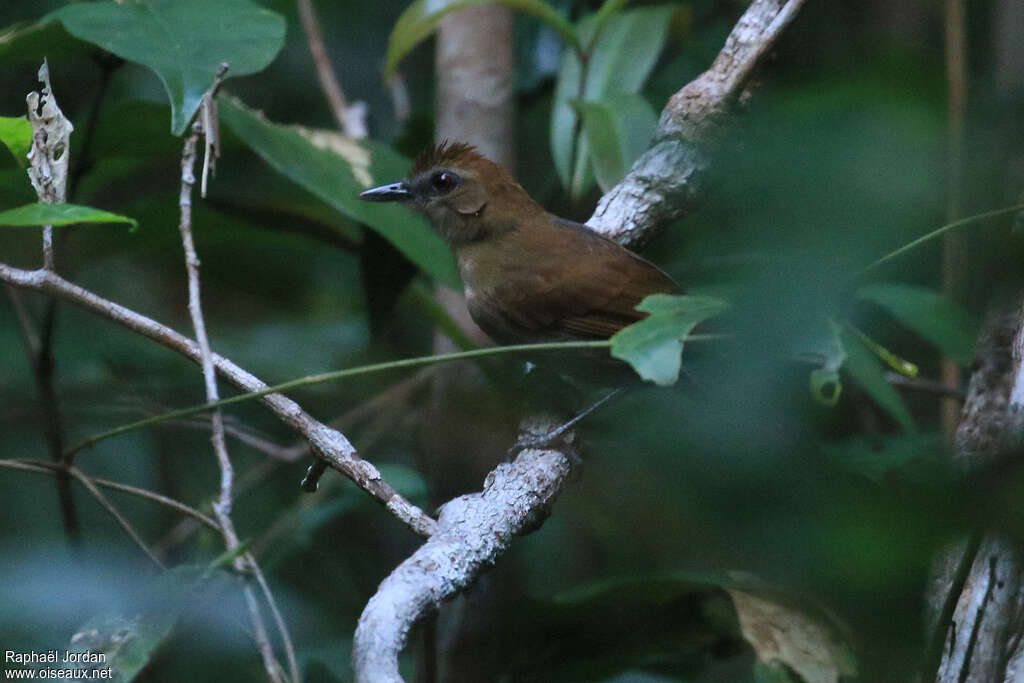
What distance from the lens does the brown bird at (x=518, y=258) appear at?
238 centimetres

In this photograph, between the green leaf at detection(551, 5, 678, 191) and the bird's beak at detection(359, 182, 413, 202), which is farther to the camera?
the green leaf at detection(551, 5, 678, 191)

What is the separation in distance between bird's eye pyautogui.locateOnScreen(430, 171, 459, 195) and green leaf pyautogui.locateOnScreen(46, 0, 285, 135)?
0.68m

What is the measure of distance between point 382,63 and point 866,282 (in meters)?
4.29

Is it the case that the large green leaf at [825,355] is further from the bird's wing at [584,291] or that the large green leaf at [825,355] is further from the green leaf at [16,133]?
the green leaf at [16,133]

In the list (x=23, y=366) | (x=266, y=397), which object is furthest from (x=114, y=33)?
(x=23, y=366)

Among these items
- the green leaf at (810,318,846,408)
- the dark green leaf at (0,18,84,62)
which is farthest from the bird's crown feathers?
the green leaf at (810,318,846,408)

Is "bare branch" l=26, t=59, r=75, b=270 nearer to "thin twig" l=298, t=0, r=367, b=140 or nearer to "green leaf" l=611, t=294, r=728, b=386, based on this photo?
A: "green leaf" l=611, t=294, r=728, b=386

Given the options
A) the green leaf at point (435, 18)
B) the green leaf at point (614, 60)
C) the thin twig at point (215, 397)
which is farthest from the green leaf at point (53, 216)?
the green leaf at point (614, 60)

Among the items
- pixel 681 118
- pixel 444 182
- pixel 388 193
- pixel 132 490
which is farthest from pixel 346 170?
pixel 132 490

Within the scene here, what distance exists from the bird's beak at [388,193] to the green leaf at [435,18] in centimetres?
47

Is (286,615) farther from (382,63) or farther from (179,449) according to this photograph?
(382,63)

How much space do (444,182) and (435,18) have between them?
481mm

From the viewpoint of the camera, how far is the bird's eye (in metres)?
2.82

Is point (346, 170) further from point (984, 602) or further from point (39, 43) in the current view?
point (984, 602)
